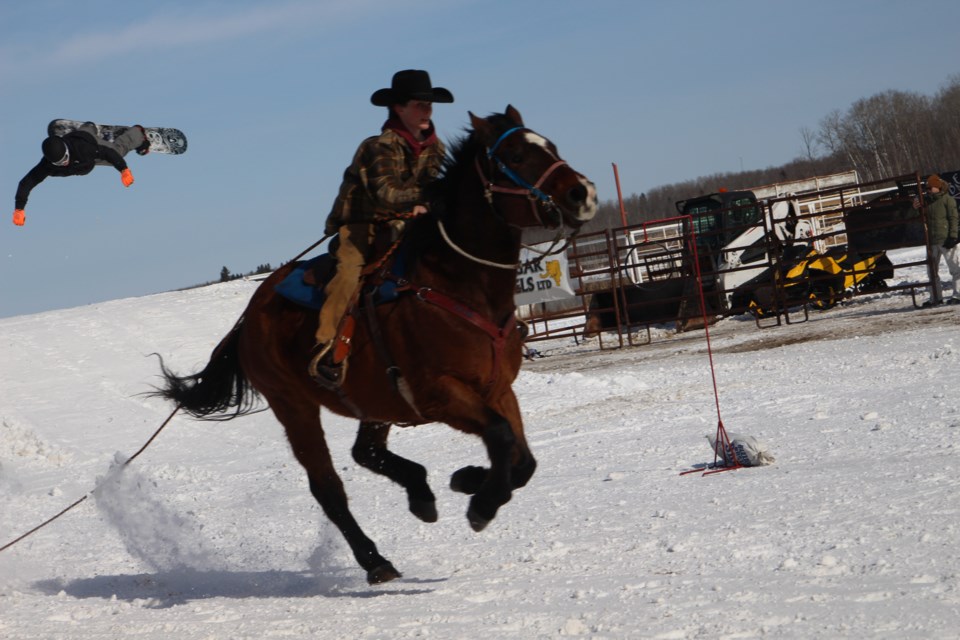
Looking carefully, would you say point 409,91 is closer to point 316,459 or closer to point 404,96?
point 404,96

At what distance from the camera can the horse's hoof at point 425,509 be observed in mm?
6684

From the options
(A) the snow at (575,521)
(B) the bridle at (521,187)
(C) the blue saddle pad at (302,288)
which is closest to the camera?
(A) the snow at (575,521)

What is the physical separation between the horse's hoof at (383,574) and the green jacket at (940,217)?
583 inches


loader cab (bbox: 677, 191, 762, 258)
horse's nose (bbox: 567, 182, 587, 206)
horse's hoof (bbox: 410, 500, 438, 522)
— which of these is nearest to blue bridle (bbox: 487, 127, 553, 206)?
horse's nose (bbox: 567, 182, 587, 206)

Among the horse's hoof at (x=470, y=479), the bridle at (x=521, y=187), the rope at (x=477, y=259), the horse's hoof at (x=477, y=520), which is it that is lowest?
the horse's hoof at (x=477, y=520)

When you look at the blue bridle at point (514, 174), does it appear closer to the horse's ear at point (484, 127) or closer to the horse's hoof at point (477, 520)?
the horse's ear at point (484, 127)

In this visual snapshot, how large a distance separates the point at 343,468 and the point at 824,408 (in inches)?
190

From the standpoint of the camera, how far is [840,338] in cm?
1644

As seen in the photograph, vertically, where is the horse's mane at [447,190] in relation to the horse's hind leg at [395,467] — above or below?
above

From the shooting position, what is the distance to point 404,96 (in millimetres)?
6082

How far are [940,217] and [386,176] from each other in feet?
49.0

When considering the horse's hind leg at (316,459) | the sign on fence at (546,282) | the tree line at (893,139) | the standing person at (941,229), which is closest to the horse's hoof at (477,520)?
the horse's hind leg at (316,459)

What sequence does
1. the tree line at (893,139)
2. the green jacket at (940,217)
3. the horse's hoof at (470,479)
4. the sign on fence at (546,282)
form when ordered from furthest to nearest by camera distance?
the tree line at (893,139) < the sign on fence at (546,282) < the green jacket at (940,217) < the horse's hoof at (470,479)

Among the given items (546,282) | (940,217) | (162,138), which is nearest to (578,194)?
(162,138)
